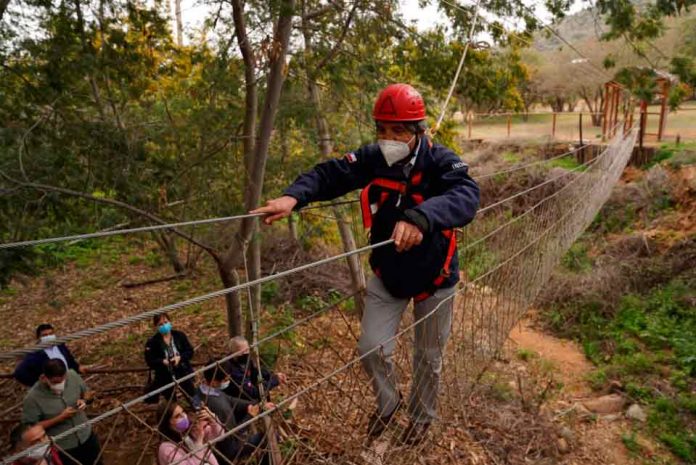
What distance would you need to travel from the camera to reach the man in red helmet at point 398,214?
1.59 m

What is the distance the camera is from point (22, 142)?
7.77 feet

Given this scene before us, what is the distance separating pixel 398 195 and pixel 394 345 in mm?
527

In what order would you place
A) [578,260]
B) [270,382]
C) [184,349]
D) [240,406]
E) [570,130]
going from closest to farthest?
[240,406] < [270,382] < [184,349] < [578,260] < [570,130]

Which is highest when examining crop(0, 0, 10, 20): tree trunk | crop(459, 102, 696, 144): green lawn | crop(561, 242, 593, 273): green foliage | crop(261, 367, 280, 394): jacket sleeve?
crop(0, 0, 10, 20): tree trunk

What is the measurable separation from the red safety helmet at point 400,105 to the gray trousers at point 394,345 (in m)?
0.56

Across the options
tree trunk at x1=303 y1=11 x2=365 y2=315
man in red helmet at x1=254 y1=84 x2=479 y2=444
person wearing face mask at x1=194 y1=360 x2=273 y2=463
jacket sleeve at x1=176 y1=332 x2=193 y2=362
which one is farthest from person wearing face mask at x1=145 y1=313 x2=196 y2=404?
man in red helmet at x1=254 y1=84 x2=479 y2=444

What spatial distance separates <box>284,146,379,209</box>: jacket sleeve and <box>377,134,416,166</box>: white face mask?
0.38 feet

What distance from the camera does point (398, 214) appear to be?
65.5 inches

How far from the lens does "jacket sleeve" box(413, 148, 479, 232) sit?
140 cm

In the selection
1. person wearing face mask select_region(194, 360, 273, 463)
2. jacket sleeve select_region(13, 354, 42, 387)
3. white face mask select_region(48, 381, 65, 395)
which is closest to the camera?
person wearing face mask select_region(194, 360, 273, 463)

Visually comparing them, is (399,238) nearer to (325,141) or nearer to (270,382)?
(270,382)

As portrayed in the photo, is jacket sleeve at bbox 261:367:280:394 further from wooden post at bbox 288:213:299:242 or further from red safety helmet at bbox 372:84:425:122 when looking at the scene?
wooden post at bbox 288:213:299:242

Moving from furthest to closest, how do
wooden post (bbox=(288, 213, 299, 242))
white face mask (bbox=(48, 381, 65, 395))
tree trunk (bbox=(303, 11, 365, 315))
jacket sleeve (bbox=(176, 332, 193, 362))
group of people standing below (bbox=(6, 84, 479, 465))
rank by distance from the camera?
wooden post (bbox=(288, 213, 299, 242)), tree trunk (bbox=(303, 11, 365, 315)), jacket sleeve (bbox=(176, 332, 193, 362)), white face mask (bbox=(48, 381, 65, 395)), group of people standing below (bbox=(6, 84, 479, 465))

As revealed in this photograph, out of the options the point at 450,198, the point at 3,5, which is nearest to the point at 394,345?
the point at 450,198
